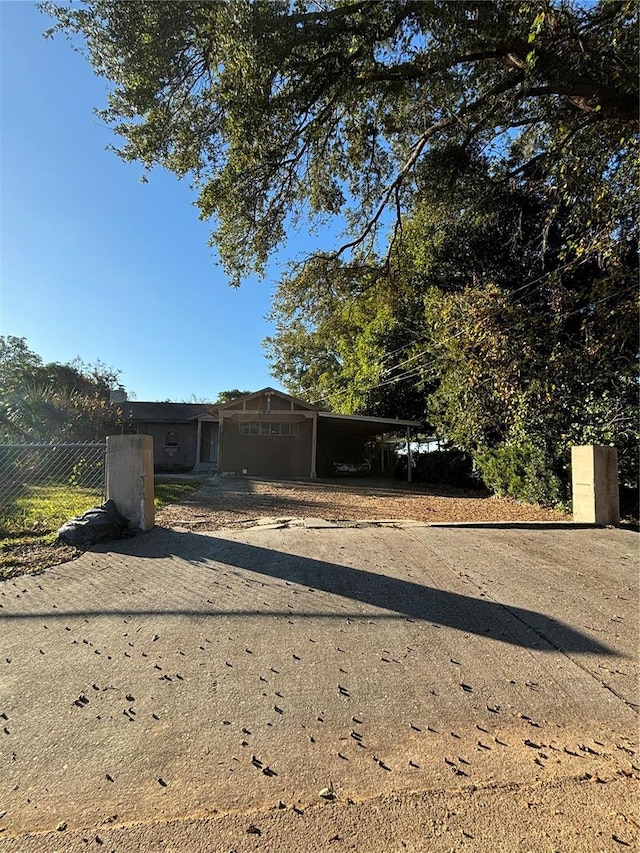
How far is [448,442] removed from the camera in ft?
54.9

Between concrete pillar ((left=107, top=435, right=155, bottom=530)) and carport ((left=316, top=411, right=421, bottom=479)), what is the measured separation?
12121 mm

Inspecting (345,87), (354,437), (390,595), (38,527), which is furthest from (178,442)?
(390,595)

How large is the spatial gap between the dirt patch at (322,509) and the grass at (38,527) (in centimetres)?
122

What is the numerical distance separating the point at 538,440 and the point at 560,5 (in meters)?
7.32

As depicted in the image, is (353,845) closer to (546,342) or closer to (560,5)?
(560,5)

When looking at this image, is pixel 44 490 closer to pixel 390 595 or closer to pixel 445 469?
pixel 390 595

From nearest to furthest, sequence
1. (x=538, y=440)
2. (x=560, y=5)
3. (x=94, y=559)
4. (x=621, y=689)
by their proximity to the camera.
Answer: (x=621, y=689) < (x=94, y=559) < (x=560, y=5) < (x=538, y=440)

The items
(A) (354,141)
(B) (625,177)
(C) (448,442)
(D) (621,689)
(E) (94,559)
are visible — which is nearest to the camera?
(D) (621,689)

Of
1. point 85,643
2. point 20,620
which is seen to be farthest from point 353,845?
point 20,620

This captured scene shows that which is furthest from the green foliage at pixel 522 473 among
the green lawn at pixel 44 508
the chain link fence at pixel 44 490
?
the green lawn at pixel 44 508

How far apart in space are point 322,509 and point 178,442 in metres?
16.7

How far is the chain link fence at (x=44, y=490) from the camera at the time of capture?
6219 mm

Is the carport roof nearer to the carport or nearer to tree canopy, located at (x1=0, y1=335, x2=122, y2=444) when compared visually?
the carport

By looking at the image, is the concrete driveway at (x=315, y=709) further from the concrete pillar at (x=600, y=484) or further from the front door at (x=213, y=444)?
the front door at (x=213, y=444)
